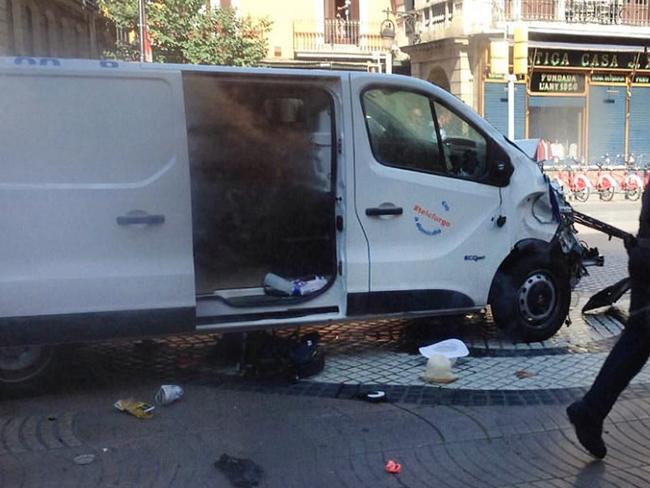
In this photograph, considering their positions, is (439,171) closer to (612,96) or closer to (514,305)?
(514,305)

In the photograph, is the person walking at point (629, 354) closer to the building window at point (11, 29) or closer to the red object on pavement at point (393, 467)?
the red object on pavement at point (393, 467)

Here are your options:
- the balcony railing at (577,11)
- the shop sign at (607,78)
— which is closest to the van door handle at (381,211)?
the balcony railing at (577,11)

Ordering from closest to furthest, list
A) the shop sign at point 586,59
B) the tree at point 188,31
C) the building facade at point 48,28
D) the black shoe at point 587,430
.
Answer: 1. the black shoe at point 587,430
2. the building facade at point 48,28
3. the tree at point 188,31
4. the shop sign at point 586,59

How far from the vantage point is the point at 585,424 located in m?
3.87

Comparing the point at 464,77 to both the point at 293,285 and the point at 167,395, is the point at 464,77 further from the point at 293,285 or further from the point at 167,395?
the point at 167,395

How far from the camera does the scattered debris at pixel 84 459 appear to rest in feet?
13.1

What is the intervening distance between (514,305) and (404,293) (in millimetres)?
968

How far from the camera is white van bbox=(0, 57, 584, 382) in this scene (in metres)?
4.68

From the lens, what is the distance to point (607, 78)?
24.5 metres

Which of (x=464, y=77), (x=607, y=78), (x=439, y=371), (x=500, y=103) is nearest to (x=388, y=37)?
(x=464, y=77)

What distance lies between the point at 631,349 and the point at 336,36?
26.8m

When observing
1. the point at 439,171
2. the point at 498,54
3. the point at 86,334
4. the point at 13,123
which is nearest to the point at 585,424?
the point at 439,171

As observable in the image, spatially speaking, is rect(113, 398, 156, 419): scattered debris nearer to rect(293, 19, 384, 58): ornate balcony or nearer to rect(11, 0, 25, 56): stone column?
rect(11, 0, 25, 56): stone column

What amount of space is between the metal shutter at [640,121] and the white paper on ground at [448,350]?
21.4 meters
